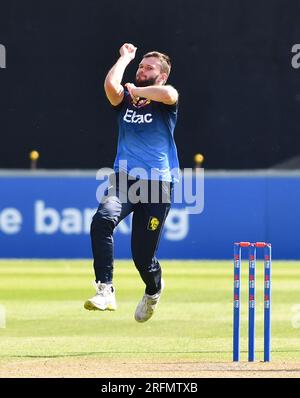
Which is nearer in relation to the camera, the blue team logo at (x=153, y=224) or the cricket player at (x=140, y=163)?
the cricket player at (x=140, y=163)

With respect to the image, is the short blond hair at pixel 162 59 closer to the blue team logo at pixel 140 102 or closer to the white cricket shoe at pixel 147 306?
the blue team logo at pixel 140 102

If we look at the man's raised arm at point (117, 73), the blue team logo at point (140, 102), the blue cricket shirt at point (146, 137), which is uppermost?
the man's raised arm at point (117, 73)

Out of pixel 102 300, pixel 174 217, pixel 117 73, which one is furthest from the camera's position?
pixel 174 217

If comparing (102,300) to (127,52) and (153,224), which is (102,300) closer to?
(153,224)

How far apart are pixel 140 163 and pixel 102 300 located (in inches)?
47.8

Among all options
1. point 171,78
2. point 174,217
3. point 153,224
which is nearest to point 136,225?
point 153,224

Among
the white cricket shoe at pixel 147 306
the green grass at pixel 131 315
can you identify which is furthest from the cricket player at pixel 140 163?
the green grass at pixel 131 315

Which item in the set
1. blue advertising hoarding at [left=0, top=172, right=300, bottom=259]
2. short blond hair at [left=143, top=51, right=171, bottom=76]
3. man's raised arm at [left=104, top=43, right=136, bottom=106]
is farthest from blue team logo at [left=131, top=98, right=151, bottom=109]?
blue advertising hoarding at [left=0, top=172, right=300, bottom=259]

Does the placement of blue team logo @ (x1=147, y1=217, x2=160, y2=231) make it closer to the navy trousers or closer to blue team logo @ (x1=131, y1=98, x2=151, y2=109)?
the navy trousers

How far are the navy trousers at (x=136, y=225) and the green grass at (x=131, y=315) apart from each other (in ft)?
2.70

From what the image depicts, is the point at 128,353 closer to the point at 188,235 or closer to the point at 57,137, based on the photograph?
the point at 188,235

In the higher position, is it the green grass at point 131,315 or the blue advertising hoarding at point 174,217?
the blue advertising hoarding at point 174,217

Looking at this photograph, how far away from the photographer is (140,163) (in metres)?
9.97

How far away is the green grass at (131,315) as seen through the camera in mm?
10969
